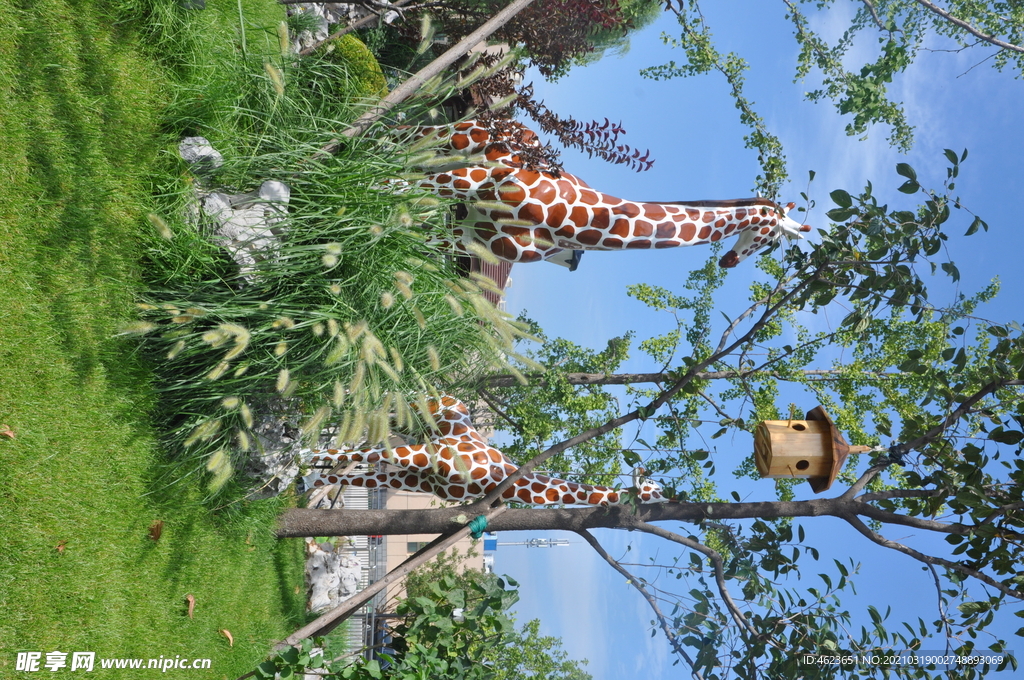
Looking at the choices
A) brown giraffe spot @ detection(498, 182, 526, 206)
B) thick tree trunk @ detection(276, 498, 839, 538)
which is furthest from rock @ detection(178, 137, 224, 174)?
thick tree trunk @ detection(276, 498, 839, 538)

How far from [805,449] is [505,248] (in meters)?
2.04

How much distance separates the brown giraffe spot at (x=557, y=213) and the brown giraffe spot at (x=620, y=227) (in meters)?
0.31

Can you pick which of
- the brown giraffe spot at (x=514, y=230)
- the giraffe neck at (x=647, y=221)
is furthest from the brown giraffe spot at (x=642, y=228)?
the brown giraffe spot at (x=514, y=230)

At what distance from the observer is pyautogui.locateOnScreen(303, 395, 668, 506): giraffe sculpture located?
4695 mm

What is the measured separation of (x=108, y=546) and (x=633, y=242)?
3.24m

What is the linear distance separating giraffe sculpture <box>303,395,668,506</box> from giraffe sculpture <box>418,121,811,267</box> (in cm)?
130

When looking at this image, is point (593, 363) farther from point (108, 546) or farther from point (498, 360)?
point (108, 546)

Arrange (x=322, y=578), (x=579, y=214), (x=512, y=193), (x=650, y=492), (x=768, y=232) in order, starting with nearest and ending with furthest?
1. (x=512, y=193)
2. (x=579, y=214)
3. (x=768, y=232)
4. (x=650, y=492)
5. (x=322, y=578)

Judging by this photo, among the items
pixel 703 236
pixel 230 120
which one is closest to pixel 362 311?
pixel 230 120

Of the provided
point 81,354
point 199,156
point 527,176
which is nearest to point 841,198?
point 527,176

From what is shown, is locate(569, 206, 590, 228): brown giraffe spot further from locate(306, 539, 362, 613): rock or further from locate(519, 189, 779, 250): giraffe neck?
locate(306, 539, 362, 613): rock

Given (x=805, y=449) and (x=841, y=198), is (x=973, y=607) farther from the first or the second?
(x=841, y=198)

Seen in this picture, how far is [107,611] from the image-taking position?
3279 millimetres

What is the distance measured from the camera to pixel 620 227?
4207 millimetres
